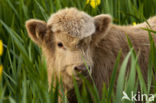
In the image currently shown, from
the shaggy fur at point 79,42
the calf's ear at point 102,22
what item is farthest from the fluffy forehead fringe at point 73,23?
the calf's ear at point 102,22

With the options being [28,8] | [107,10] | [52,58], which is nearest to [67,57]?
[52,58]

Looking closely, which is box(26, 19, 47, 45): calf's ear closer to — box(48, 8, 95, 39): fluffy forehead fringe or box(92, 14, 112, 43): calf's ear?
box(48, 8, 95, 39): fluffy forehead fringe

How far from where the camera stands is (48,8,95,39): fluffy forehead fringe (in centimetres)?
Answer: 290

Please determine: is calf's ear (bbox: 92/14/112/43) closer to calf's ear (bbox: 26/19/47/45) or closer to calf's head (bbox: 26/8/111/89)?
calf's head (bbox: 26/8/111/89)

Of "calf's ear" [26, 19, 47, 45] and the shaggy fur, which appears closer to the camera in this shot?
the shaggy fur

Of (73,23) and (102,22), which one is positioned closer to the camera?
(73,23)

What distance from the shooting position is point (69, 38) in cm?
290

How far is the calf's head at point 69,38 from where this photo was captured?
2.85 metres

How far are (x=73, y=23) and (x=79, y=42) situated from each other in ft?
0.60

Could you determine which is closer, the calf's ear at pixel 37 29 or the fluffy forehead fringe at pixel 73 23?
the fluffy forehead fringe at pixel 73 23

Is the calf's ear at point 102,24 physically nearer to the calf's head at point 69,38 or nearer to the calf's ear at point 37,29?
the calf's head at point 69,38

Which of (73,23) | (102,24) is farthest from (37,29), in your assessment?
(102,24)

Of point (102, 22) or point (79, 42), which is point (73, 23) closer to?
point (79, 42)

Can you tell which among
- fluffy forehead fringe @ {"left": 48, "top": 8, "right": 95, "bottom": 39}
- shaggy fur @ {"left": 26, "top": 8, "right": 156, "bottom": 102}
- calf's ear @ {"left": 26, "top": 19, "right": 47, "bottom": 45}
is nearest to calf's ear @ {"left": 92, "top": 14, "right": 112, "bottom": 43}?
shaggy fur @ {"left": 26, "top": 8, "right": 156, "bottom": 102}
